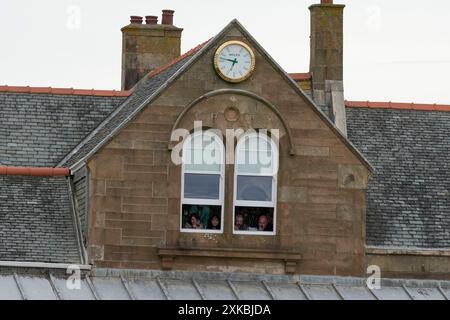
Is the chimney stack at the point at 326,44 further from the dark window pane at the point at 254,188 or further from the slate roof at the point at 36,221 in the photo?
the slate roof at the point at 36,221

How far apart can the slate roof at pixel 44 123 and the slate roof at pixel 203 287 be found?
492 cm

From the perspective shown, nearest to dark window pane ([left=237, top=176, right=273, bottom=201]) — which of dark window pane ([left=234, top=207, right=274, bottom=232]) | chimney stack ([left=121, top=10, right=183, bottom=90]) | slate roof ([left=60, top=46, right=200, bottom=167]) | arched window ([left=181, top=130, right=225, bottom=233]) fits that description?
dark window pane ([left=234, top=207, right=274, bottom=232])

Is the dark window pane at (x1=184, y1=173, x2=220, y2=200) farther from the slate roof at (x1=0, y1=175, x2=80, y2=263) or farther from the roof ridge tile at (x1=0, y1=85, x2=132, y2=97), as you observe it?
the roof ridge tile at (x1=0, y1=85, x2=132, y2=97)

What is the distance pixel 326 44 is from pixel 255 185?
6.93m

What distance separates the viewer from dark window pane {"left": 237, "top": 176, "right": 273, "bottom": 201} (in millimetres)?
60094

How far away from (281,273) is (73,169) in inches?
214

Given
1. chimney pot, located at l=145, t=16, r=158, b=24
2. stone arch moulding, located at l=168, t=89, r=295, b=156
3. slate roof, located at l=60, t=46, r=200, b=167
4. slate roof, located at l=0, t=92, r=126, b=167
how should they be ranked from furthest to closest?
chimney pot, located at l=145, t=16, r=158, b=24, slate roof, located at l=0, t=92, r=126, b=167, slate roof, located at l=60, t=46, r=200, b=167, stone arch moulding, located at l=168, t=89, r=295, b=156

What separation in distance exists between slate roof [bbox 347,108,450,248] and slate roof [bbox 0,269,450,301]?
1289 millimetres

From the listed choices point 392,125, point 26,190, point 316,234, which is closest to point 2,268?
point 26,190

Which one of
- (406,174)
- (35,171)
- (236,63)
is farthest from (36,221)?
(406,174)

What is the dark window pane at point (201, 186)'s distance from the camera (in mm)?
59938

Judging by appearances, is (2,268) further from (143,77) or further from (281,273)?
(143,77)

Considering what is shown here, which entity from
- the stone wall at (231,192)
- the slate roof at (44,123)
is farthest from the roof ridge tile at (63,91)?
the stone wall at (231,192)

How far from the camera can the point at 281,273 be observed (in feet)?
197
